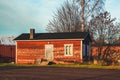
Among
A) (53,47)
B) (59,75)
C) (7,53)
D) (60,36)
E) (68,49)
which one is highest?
(60,36)

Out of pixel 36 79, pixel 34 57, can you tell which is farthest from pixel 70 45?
pixel 36 79

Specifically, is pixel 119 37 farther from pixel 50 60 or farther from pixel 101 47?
pixel 50 60

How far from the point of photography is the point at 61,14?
69250 mm

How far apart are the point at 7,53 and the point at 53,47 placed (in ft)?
31.7

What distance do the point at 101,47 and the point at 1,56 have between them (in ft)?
53.3

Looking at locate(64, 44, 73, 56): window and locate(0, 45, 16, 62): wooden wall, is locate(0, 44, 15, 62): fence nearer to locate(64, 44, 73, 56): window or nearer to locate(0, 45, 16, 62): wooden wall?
locate(0, 45, 16, 62): wooden wall

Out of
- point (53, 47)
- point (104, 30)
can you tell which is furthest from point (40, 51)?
point (104, 30)

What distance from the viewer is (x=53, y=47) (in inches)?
1857

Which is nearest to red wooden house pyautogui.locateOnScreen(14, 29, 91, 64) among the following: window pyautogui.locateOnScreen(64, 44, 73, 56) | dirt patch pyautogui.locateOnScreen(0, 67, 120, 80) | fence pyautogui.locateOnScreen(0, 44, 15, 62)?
window pyautogui.locateOnScreen(64, 44, 73, 56)

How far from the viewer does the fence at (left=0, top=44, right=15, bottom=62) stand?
53219mm

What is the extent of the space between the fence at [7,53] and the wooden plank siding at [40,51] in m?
4.78

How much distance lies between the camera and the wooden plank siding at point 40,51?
45844 mm

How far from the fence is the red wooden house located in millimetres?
4673

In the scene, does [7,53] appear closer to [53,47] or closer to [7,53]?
[7,53]
